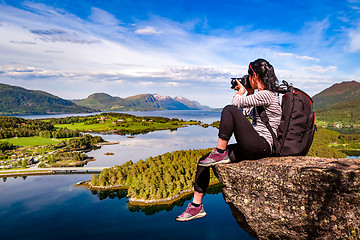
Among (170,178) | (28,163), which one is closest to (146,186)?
(170,178)

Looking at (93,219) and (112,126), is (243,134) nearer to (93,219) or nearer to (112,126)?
(93,219)

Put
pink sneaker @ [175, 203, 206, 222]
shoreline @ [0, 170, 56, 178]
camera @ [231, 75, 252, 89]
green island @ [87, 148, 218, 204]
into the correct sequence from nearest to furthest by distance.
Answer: pink sneaker @ [175, 203, 206, 222] < camera @ [231, 75, 252, 89] < green island @ [87, 148, 218, 204] < shoreline @ [0, 170, 56, 178]

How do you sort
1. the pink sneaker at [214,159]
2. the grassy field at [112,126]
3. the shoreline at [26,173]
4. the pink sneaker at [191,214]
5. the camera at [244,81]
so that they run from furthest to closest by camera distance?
the grassy field at [112,126], the shoreline at [26,173], the camera at [244,81], the pink sneaker at [191,214], the pink sneaker at [214,159]

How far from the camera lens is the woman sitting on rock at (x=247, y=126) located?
16.6 ft

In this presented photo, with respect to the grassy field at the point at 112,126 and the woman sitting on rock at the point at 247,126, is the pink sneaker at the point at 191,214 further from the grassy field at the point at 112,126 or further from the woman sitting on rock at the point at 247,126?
the grassy field at the point at 112,126

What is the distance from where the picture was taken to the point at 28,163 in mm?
80750

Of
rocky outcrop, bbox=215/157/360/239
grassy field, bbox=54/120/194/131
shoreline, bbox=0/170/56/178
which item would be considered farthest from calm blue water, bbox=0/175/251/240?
grassy field, bbox=54/120/194/131

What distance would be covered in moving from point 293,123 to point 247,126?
1.06m

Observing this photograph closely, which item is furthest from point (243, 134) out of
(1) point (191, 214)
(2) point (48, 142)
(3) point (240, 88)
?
(2) point (48, 142)

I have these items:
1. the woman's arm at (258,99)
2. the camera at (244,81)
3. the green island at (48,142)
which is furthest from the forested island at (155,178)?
the woman's arm at (258,99)

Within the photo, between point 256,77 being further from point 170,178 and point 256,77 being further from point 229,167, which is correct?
point 170,178

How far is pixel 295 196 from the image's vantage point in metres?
4.70

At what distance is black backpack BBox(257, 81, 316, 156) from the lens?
5039 mm

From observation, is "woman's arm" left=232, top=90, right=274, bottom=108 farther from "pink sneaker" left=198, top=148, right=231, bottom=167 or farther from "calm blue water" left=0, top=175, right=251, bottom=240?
"calm blue water" left=0, top=175, right=251, bottom=240
